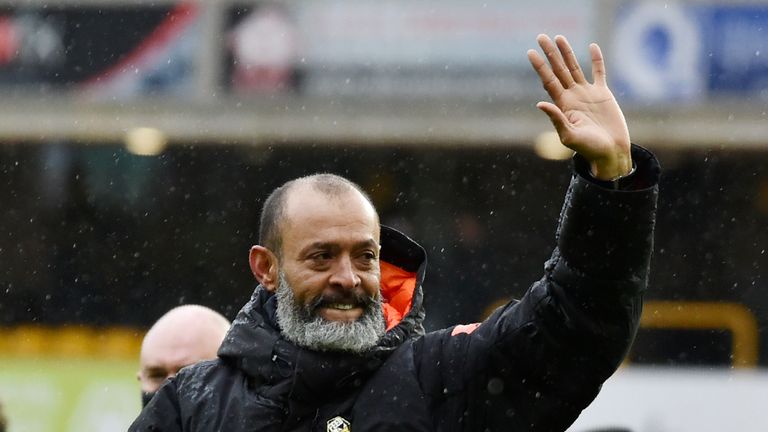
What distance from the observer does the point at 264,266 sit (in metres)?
3.56

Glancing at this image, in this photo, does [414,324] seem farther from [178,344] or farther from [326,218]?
[178,344]

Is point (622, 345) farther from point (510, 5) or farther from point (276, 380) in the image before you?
point (510, 5)

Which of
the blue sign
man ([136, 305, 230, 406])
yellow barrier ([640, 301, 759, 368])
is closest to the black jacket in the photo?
man ([136, 305, 230, 406])

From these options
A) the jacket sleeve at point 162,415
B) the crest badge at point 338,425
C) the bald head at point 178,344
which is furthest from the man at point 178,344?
the crest badge at point 338,425

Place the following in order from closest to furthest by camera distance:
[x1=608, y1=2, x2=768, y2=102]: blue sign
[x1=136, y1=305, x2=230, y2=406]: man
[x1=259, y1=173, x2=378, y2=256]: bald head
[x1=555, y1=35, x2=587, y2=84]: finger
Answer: [x1=555, y1=35, x2=587, y2=84]: finger → [x1=259, y1=173, x2=378, y2=256]: bald head → [x1=136, y1=305, x2=230, y2=406]: man → [x1=608, y1=2, x2=768, y2=102]: blue sign

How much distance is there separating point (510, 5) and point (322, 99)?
6.12 ft

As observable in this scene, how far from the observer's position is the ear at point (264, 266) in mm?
3523

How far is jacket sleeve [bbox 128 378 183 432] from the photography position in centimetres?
332

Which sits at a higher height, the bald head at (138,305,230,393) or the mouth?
the mouth

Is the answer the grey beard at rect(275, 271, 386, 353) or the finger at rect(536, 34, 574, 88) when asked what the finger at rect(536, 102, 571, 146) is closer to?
the finger at rect(536, 34, 574, 88)

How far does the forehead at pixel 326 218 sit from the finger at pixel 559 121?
54 cm

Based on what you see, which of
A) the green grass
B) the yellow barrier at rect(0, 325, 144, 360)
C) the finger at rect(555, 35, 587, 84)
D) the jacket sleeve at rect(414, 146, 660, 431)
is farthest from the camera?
the yellow barrier at rect(0, 325, 144, 360)

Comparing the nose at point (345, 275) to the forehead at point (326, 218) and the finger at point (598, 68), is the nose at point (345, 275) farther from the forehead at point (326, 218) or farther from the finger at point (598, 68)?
the finger at point (598, 68)

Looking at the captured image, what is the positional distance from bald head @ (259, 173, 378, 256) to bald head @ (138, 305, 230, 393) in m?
1.53
